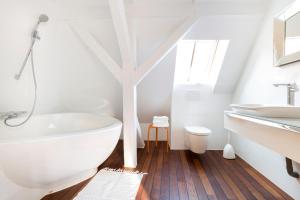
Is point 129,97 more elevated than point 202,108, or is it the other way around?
point 129,97

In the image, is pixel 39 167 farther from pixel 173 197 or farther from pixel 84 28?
pixel 84 28

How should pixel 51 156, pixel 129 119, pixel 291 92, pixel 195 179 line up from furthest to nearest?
pixel 129 119 → pixel 195 179 → pixel 291 92 → pixel 51 156

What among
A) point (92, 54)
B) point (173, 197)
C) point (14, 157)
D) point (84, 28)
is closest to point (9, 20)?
point (84, 28)

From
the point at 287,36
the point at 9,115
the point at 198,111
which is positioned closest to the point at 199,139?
the point at 198,111

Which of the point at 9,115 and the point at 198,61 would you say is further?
the point at 198,61

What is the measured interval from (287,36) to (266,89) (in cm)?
63

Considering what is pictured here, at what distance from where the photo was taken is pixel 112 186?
1676 mm

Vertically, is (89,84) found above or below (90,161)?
above

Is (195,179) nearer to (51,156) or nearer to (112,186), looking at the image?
(112,186)

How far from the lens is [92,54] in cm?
223

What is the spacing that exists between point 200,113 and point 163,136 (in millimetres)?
998

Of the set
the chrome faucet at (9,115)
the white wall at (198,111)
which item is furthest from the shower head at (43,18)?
the white wall at (198,111)

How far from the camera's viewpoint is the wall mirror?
4.82 feet

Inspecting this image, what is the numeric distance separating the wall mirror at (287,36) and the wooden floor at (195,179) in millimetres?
1420
